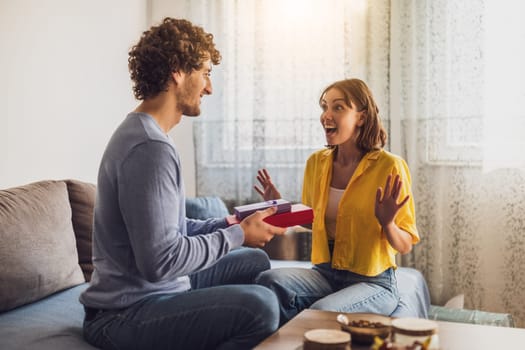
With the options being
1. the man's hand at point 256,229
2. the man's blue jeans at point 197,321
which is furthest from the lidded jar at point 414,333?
the man's hand at point 256,229

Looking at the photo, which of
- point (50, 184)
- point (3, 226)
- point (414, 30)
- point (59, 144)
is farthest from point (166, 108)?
point (414, 30)

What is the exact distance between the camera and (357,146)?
231 centimetres

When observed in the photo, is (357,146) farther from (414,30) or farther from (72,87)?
(72,87)

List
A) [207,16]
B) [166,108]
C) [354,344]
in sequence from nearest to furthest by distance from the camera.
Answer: [354,344] < [166,108] < [207,16]

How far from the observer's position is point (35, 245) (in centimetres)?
215

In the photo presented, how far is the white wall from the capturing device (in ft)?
8.33

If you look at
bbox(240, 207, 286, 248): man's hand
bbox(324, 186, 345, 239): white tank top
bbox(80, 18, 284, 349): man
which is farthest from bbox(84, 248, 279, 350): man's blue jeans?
bbox(324, 186, 345, 239): white tank top

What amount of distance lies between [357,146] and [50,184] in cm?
124

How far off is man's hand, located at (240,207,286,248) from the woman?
32cm

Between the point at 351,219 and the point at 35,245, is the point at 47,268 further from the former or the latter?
the point at 351,219

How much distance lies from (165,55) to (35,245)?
35.8 inches

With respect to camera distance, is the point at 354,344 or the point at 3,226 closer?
the point at 354,344

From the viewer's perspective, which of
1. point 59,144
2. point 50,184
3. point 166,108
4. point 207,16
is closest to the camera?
point 166,108

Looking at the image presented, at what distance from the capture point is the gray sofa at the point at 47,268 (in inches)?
73.7
